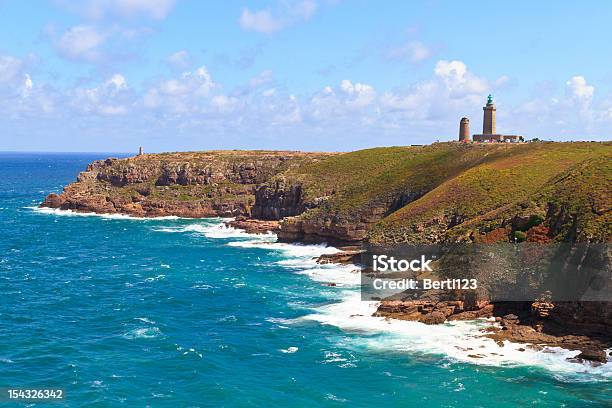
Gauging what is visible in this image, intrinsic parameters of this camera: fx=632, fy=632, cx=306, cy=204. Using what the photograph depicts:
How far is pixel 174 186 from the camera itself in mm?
177750

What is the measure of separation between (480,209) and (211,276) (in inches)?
1559

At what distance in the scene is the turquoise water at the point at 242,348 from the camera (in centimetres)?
4897

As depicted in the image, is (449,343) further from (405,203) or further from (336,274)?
(405,203)

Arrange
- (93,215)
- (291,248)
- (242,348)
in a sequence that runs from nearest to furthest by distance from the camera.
Answer: (242,348), (291,248), (93,215)

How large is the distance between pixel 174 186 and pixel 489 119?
86681 mm

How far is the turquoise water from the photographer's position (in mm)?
48969

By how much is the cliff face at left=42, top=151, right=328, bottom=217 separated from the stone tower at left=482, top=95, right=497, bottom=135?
50701 mm

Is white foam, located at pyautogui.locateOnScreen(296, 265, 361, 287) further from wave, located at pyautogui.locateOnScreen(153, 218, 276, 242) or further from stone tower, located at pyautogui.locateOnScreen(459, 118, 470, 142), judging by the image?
stone tower, located at pyautogui.locateOnScreen(459, 118, 470, 142)

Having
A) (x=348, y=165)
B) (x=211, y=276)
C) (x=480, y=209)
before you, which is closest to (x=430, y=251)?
(x=480, y=209)

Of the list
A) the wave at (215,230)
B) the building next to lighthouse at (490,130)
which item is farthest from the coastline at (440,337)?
the building next to lighthouse at (490,130)

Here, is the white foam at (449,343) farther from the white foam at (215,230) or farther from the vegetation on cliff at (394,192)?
the white foam at (215,230)

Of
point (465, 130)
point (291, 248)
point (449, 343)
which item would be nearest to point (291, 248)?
point (291, 248)

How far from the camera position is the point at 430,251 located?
3364 inches

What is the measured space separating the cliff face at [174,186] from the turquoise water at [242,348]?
69.1 meters
